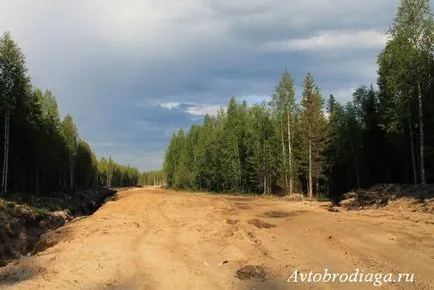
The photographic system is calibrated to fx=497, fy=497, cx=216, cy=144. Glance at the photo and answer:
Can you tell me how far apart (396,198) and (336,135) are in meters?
39.7

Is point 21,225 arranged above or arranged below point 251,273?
above

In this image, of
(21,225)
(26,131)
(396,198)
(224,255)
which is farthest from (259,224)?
(26,131)

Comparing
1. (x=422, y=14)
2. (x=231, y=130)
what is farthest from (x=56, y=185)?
(x=422, y=14)

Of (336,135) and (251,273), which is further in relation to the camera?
(336,135)

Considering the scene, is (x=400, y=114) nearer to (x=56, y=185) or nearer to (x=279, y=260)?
(x=279, y=260)

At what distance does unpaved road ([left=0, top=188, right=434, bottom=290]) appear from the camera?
36.3ft

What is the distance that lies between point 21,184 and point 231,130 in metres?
30.7

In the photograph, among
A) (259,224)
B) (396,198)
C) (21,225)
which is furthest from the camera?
(396,198)

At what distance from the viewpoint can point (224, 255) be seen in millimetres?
14203

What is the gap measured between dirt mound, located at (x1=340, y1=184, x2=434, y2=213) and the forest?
3506mm

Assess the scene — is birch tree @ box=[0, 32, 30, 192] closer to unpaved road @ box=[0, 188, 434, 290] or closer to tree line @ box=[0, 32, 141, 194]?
tree line @ box=[0, 32, 141, 194]

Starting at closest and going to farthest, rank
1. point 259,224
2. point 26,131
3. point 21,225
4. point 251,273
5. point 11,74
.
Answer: point 251,273 < point 259,224 < point 21,225 < point 11,74 < point 26,131

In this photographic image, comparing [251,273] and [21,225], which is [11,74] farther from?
[251,273]

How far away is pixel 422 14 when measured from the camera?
114ft
